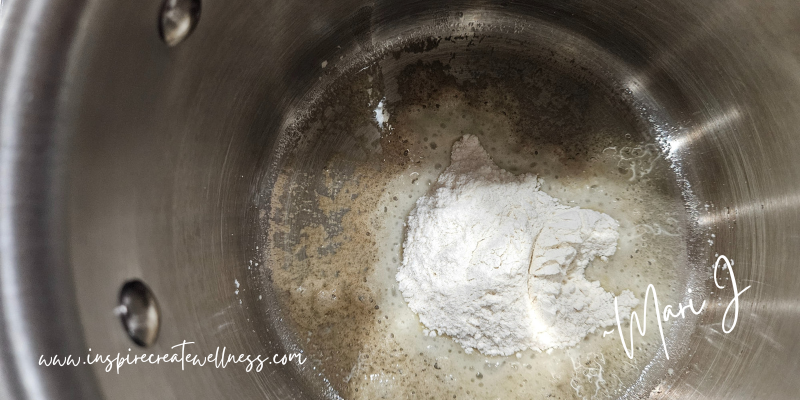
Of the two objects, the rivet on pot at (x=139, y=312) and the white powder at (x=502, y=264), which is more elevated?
the white powder at (x=502, y=264)

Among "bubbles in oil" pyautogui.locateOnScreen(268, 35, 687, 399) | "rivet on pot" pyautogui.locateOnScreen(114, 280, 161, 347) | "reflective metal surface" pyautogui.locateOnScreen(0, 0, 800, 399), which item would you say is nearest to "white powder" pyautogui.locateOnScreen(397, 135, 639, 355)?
"bubbles in oil" pyautogui.locateOnScreen(268, 35, 687, 399)

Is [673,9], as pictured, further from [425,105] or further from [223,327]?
[223,327]

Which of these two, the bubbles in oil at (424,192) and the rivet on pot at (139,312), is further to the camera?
the bubbles in oil at (424,192)

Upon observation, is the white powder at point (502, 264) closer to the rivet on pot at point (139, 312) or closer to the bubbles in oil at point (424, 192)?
the bubbles in oil at point (424, 192)
